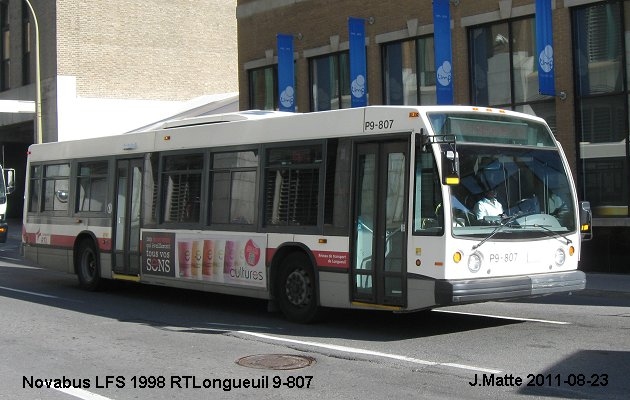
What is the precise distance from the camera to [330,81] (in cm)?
2586

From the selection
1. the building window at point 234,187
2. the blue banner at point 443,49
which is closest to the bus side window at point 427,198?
the building window at point 234,187

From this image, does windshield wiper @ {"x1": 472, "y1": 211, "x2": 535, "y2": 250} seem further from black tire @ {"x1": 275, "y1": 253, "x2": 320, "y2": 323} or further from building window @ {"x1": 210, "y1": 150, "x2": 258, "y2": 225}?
building window @ {"x1": 210, "y1": 150, "x2": 258, "y2": 225}

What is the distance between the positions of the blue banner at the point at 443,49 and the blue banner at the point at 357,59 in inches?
120

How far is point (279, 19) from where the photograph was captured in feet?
89.3

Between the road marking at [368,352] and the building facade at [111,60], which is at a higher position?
the building facade at [111,60]

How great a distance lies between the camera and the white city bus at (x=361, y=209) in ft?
32.2

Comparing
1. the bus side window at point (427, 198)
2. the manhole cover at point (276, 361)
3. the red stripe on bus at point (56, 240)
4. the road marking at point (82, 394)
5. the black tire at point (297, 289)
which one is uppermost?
the bus side window at point (427, 198)

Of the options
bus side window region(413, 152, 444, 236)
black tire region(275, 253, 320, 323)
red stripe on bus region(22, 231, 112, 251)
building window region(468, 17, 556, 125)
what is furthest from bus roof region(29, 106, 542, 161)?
building window region(468, 17, 556, 125)

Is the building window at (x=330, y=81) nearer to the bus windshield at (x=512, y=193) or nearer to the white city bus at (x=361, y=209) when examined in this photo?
the white city bus at (x=361, y=209)

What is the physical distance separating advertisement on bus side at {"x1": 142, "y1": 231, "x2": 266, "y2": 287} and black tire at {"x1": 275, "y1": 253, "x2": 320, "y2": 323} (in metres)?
0.35

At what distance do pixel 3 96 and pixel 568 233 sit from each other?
39.0 meters

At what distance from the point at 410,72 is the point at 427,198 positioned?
13.9 meters

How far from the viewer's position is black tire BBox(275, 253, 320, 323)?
37.1 ft

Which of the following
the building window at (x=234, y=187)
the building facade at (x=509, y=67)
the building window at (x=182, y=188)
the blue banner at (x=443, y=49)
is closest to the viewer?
the building window at (x=234, y=187)
